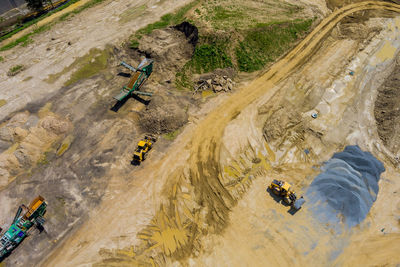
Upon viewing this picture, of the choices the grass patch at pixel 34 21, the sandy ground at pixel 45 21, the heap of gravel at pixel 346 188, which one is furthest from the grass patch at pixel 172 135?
the grass patch at pixel 34 21

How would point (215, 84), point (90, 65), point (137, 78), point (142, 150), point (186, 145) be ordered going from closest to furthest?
point (142, 150) → point (186, 145) → point (137, 78) → point (215, 84) → point (90, 65)

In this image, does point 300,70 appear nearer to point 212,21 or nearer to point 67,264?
point 212,21

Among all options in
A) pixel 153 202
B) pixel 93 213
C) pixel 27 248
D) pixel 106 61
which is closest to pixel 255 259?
pixel 153 202

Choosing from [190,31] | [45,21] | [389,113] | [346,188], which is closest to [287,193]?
[346,188]

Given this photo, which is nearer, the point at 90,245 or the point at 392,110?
the point at 90,245

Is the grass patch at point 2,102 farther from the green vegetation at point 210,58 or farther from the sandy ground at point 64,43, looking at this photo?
the green vegetation at point 210,58

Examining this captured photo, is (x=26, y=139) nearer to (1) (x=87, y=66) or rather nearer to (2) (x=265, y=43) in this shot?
(1) (x=87, y=66)

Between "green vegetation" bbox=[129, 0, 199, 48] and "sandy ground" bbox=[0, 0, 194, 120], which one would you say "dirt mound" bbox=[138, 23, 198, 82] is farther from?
"sandy ground" bbox=[0, 0, 194, 120]
